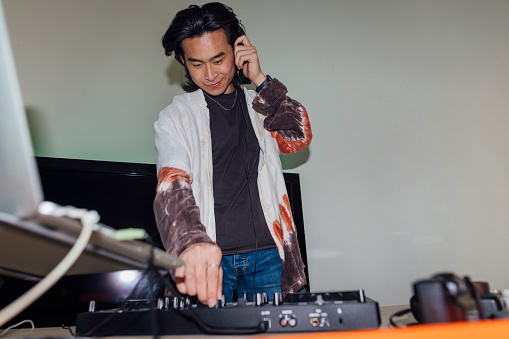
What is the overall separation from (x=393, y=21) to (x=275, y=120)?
1.26 m

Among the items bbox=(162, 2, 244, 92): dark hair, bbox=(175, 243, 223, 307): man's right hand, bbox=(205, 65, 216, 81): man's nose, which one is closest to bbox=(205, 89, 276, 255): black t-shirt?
bbox=(205, 65, 216, 81): man's nose

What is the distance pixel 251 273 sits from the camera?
1.32 metres

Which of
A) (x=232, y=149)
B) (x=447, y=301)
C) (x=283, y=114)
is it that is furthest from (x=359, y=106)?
(x=447, y=301)

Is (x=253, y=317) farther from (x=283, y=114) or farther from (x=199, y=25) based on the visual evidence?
(x=199, y=25)

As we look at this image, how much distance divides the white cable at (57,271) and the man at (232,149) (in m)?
0.65

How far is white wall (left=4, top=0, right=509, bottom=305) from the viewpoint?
6.45ft

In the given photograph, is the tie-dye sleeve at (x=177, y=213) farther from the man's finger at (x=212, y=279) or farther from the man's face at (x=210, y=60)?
the man's face at (x=210, y=60)

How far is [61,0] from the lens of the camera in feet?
6.64

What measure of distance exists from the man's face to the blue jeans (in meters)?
0.60

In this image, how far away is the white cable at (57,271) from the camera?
1.37 feet

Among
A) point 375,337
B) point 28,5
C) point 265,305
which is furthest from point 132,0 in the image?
point 375,337

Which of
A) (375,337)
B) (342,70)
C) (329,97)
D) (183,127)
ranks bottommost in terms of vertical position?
(375,337)

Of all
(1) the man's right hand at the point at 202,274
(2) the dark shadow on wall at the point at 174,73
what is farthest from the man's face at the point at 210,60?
(1) the man's right hand at the point at 202,274

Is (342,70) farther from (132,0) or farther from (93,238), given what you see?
(93,238)
